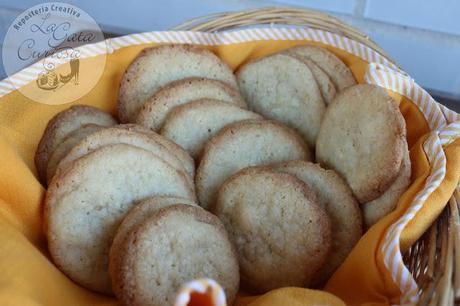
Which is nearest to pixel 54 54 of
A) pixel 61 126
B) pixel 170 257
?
pixel 61 126

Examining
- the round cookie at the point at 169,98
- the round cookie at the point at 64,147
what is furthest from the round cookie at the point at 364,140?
the round cookie at the point at 64,147

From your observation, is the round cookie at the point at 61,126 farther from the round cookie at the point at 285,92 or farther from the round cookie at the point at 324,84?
the round cookie at the point at 324,84

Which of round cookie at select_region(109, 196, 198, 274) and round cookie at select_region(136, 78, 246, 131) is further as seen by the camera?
round cookie at select_region(136, 78, 246, 131)

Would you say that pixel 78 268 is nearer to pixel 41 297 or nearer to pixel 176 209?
pixel 41 297

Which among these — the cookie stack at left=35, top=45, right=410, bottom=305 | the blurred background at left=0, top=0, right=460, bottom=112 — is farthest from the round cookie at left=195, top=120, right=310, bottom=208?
the blurred background at left=0, top=0, right=460, bottom=112

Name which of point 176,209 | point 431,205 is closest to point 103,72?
point 176,209

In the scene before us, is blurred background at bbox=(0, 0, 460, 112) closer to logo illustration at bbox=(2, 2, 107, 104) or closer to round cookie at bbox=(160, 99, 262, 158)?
logo illustration at bbox=(2, 2, 107, 104)

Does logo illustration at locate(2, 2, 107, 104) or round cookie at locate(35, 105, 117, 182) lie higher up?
logo illustration at locate(2, 2, 107, 104)
